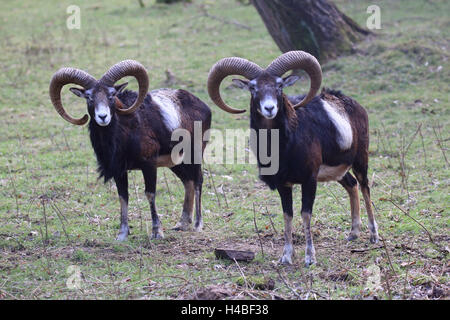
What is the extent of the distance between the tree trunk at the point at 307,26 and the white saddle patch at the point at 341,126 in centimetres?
847

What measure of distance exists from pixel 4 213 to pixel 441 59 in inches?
443

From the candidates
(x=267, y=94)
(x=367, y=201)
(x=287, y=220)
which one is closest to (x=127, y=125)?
(x=267, y=94)

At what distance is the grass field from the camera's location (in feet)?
A: 23.9

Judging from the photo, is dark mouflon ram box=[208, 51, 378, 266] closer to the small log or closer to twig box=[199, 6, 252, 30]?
the small log

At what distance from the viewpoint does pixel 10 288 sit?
7.18 metres

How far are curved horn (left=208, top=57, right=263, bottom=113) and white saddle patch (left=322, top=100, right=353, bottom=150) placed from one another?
1.10m

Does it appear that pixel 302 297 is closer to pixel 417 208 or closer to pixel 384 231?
pixel 384 231

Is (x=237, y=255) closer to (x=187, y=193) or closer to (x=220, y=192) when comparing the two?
(x=187, y=193)

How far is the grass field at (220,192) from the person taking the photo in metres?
7.27

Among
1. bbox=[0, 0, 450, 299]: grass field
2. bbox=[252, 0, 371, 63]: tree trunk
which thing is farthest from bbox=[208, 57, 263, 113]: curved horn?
bbox=[252, 0, 371, 63]: tree trunk

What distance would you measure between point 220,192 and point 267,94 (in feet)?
12.9

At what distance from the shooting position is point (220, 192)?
11.3 metres

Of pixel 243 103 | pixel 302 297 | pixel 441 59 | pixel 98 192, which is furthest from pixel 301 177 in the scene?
pixel 441 59

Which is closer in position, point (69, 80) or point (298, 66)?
point (298, 66)
